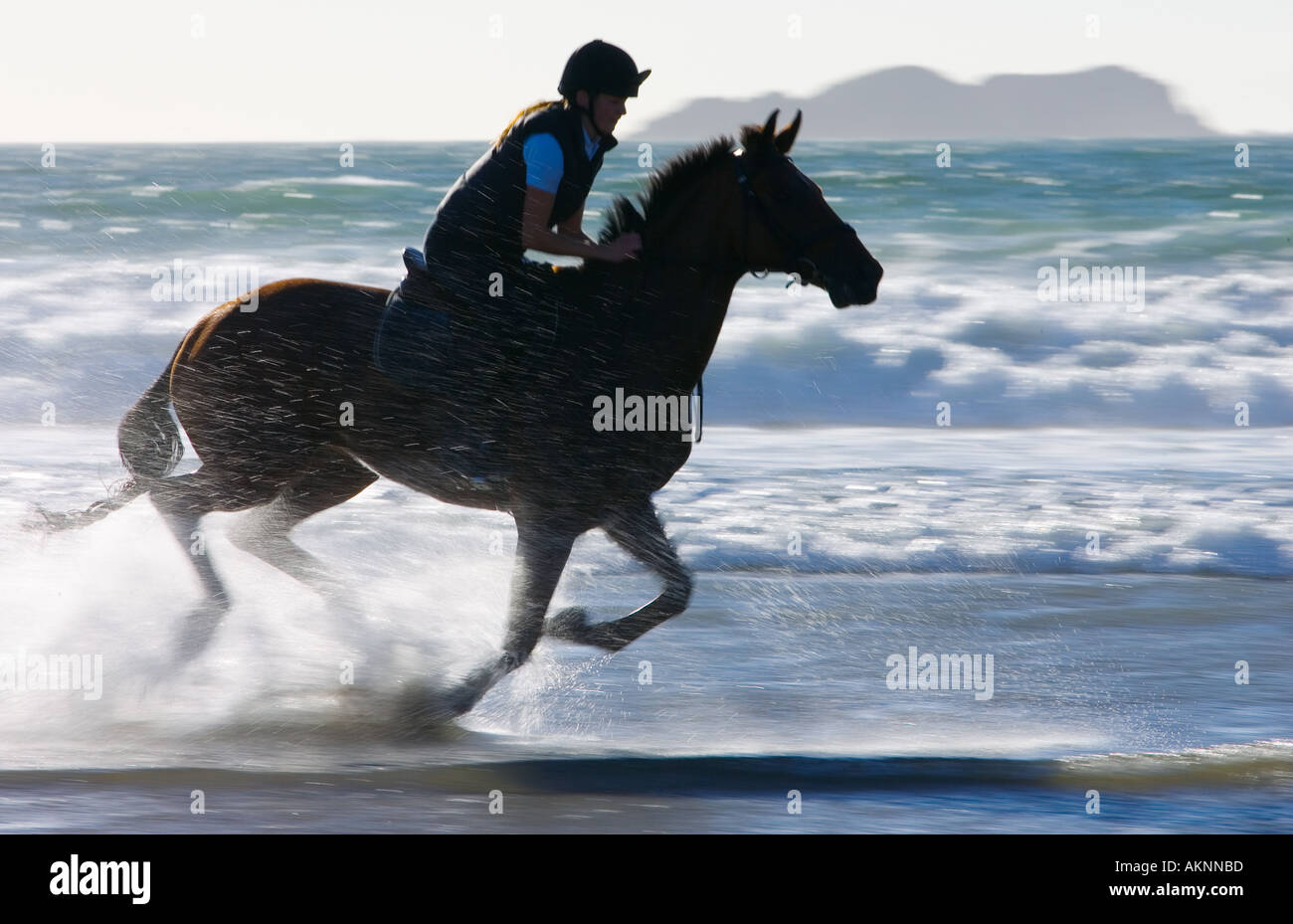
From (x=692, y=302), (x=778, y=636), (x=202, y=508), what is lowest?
(x=778, y=636)

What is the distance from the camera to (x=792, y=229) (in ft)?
16.3

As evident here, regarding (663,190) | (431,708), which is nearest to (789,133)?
(663,190)

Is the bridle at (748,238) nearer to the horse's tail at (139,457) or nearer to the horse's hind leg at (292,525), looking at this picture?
the horse's hind leg at (292,525)

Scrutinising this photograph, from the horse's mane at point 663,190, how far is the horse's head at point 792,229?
133mm

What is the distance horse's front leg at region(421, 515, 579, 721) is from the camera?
505cm

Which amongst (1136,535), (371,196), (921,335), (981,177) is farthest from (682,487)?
(981,177)

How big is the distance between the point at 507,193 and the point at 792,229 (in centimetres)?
94

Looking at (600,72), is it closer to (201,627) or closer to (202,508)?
(202,508)

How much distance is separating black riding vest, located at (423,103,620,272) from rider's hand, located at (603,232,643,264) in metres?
0.18

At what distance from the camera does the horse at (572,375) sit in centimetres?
496

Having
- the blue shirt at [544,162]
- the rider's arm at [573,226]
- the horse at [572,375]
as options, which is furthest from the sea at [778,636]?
the blue shirt at [544,162]

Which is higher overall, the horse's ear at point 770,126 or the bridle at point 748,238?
the horse's ear at point 770,126

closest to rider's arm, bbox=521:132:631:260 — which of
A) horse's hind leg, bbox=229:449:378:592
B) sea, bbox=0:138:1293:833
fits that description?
sea, bbox=0:138:1293:833

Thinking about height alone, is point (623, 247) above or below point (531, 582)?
above
